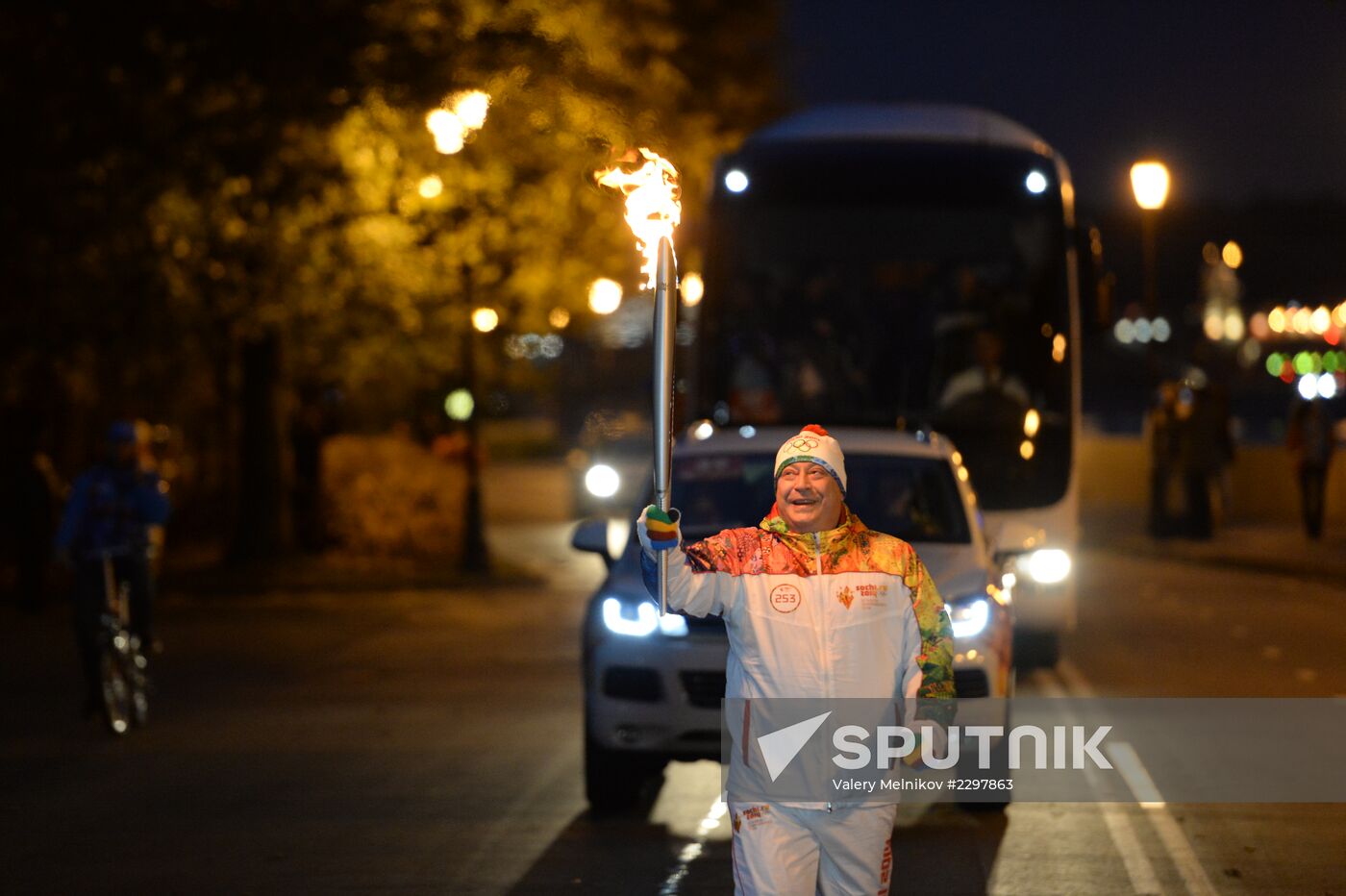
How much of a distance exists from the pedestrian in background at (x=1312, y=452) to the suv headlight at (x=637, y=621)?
756 inches

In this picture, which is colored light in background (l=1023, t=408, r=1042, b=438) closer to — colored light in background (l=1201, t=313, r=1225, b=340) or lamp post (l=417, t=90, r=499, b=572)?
lamp post (l=417, t=90, r=499, b=572)

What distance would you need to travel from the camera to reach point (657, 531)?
5.55 meters

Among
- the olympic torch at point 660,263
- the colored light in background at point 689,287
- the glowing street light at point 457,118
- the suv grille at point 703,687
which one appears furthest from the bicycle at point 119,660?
the glowing street light at point 457,118

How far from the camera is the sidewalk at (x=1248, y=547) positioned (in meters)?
23.4

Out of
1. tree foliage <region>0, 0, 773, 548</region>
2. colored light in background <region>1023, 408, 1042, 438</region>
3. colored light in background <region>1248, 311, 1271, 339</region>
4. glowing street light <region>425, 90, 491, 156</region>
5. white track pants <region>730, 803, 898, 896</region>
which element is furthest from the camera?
colored light in background <region>1248, 311, 1271, 339</region>

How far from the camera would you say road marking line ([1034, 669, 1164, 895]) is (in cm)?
789

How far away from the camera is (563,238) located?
81.2 ft

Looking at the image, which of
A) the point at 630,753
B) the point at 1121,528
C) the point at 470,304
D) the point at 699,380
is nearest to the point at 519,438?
the point at 1121,528

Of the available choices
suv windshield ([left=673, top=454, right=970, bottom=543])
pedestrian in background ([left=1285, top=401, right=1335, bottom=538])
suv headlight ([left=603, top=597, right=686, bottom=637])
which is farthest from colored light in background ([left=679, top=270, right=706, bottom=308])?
pedestrian in background ([left=1285, top=401, right=1335, bottom=538])

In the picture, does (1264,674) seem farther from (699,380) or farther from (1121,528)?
(1121,528)

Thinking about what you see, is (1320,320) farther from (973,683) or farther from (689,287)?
(973,683)

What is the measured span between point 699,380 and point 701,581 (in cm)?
1037

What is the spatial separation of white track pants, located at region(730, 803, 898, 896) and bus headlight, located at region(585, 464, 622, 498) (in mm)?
29230

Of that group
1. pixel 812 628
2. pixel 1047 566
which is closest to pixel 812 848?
pixel 812 628
